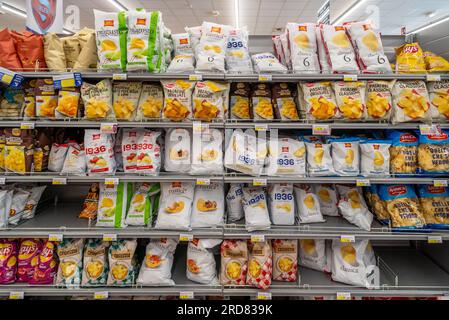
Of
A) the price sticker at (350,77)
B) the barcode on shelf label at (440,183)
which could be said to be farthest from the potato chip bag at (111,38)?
the barcode on shelf label at (440,183)

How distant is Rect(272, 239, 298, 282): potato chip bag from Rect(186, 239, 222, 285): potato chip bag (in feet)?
1.62

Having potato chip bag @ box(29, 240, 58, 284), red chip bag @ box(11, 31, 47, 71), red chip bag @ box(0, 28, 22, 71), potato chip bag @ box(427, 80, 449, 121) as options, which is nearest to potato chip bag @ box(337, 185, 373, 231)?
potato chip bag @ box(427, 80, 449, 121)

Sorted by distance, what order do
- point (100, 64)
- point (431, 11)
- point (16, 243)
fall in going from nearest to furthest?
point (100, 64) < point (16, 243) < point (431, 11)

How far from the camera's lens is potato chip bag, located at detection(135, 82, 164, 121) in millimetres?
2240

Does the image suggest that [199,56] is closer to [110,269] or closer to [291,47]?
[291,47]

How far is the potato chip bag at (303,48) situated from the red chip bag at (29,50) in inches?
79.2

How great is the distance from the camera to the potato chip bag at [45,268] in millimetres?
2230

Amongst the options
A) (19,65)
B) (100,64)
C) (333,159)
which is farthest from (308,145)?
(19,65)

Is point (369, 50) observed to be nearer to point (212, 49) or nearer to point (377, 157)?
point (377, 157)

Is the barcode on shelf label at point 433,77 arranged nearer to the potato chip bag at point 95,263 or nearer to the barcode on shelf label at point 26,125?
the potato chip bag at point 95,263

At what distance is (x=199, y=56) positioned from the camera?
2.17 meters

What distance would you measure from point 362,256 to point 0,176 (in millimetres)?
2962

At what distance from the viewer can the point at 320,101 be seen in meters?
2.17

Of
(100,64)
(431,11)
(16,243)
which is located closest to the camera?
(100,64)
